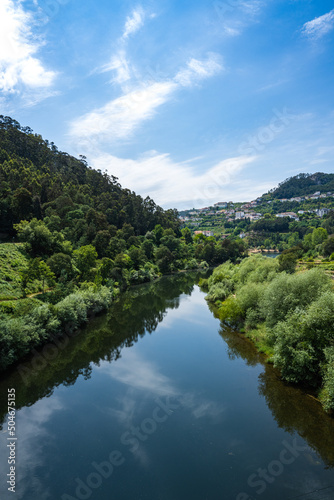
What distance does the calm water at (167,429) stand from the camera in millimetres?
11070

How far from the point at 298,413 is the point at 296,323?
500 centimetres

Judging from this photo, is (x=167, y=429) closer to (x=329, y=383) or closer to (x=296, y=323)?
(x=329, y=383)

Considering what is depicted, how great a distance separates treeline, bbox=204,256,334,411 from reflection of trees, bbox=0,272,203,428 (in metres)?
10.8

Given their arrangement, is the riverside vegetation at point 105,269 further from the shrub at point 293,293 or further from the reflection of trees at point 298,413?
the reflection of trees at point 298,413

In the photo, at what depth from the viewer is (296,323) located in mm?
17328

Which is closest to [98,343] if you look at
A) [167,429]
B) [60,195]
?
[167,429]

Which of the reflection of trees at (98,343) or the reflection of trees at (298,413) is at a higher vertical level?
the reflection of trees at (98,343)

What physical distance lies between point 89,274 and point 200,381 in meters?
26.5

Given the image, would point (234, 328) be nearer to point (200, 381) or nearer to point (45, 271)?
point (200, 381)

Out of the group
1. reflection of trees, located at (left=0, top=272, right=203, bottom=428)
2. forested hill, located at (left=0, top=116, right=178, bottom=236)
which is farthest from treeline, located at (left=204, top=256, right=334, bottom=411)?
forested hill, located at (left=0, top=116, right=178, bottom=236)

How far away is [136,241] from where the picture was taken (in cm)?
6750

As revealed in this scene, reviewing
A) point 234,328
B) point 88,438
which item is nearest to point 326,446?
point 88,438

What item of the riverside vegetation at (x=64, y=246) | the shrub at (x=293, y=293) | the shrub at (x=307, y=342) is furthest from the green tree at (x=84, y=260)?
the shrub at (x=307, y=342)

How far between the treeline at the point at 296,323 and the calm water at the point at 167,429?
1.32 meters
